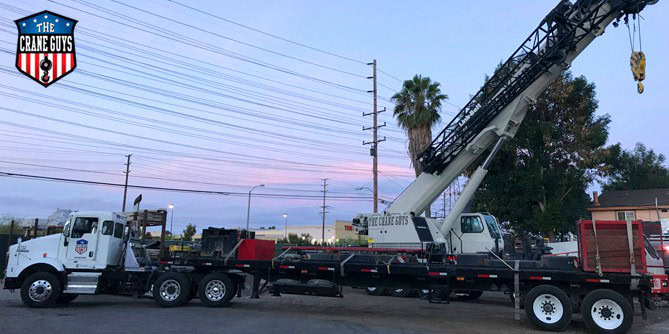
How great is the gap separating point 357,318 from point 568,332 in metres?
5.01

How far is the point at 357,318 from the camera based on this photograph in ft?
40.8

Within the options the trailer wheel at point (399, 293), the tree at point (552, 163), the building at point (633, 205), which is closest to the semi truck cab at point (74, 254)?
the trailer wheel at point (399, 293)

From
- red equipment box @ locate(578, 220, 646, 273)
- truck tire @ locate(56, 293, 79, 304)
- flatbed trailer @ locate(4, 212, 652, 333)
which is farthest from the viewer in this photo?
truck tire @ locate(56, 293, 79, 304)

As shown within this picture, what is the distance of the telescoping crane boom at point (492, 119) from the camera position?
16047mm

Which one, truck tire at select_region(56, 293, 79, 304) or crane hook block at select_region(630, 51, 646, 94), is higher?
crane hook block at select_region(630, 51, 646, 94)

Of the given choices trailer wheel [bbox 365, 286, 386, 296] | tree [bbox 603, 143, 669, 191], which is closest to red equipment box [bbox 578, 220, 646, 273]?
trailer wheel [bbox 365, 286, 386, 296]

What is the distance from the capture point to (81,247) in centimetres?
1380

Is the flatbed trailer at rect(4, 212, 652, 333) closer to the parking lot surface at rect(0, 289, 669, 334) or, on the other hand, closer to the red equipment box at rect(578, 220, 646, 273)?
the red equipment box at rect(578, 220, 646, 273)

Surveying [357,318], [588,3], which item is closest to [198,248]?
[357,318]

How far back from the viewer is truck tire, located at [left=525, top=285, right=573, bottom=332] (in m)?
11.0

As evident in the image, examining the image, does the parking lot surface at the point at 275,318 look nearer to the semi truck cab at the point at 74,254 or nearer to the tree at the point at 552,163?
the semi truck cab at the point at 74,254

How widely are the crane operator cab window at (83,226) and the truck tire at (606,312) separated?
43.4 ft

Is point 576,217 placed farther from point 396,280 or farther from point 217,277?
point 217,277

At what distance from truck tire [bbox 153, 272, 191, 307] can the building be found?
38.3 meters
